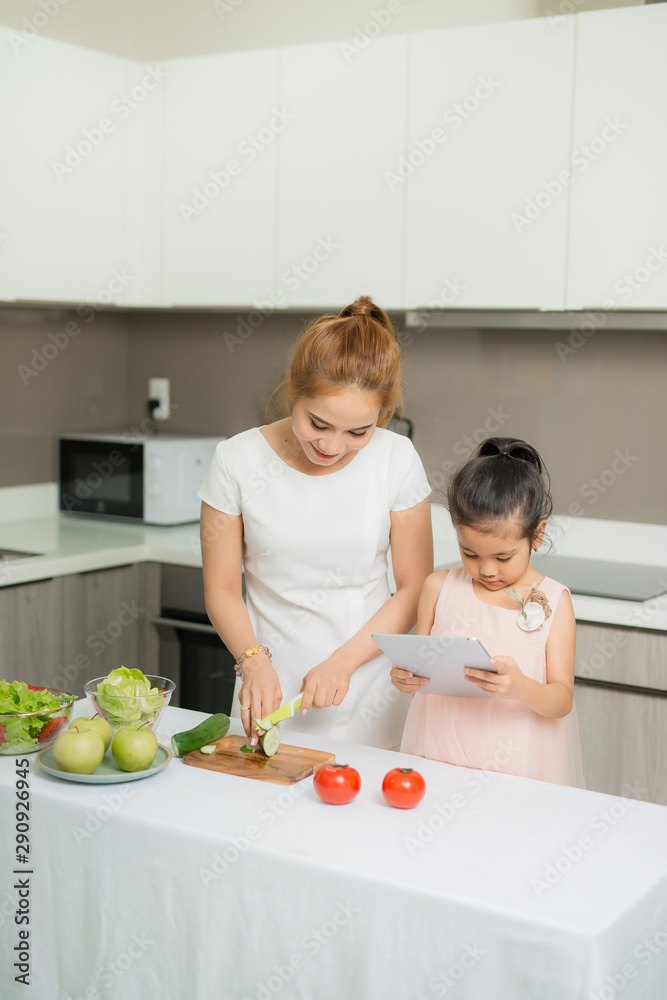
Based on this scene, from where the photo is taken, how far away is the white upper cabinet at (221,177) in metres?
2.91

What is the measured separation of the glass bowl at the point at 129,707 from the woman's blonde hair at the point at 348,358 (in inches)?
20.0

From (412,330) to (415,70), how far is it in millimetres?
760

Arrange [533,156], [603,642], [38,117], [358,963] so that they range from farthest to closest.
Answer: [38,117], [533,156], [603,642], [358,963]

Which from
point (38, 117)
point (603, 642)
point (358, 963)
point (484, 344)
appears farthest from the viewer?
point (484, 344)

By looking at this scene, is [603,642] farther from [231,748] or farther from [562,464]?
[231,748]

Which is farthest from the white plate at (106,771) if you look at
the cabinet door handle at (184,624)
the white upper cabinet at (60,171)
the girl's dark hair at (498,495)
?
the white upper cabinet at (60,171)

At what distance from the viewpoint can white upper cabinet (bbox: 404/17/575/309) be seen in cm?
247

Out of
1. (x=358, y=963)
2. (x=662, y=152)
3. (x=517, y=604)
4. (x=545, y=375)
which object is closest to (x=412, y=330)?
(x=545, y=375)

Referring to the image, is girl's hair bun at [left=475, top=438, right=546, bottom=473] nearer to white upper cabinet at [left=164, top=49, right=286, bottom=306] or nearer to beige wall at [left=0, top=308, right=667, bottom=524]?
beige wall at [left=0, top=308, right=667, bottom=524]

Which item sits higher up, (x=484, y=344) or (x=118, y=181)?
(x=118, y=181)

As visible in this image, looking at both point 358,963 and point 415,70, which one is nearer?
point 358,963

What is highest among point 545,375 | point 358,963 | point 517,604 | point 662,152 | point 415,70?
point 415,70

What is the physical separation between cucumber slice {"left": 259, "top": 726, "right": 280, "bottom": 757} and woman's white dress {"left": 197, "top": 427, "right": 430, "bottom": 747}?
1.01 ft

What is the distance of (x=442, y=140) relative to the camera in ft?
8.55
